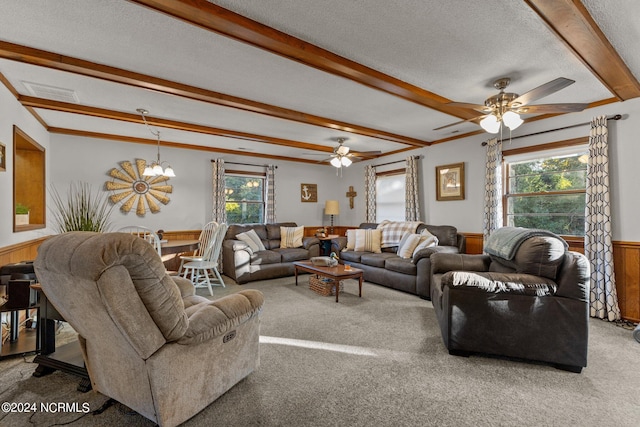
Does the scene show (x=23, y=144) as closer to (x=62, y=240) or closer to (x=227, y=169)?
(x=227, y=169)

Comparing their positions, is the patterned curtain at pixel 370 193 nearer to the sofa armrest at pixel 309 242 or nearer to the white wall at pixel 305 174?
the white wall at pixel 305 174

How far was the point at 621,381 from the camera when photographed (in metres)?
2.08

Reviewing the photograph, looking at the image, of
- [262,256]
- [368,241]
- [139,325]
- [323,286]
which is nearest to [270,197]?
[262,256]

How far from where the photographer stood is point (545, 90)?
7.85 ft

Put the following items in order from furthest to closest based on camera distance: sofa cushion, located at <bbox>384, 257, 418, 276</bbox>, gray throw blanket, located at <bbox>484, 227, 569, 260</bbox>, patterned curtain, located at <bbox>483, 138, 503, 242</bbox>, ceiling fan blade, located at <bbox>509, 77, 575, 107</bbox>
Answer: patterned curtain, located at <bbox>483, 138, 503, 242</bbox>
sofa cushion, located at <bbox>384, 257, 418, 276</bbox>
gray throw blanket, located at <bbox>484, 227, 569, 260</bbox>
ceiling fan blade, located at <bbox>509, 77, 575, 107</bbox>

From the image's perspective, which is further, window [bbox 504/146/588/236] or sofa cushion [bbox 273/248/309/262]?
sofa cushion [bbox 273/248/309/262]

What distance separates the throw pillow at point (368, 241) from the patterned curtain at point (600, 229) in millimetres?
2792

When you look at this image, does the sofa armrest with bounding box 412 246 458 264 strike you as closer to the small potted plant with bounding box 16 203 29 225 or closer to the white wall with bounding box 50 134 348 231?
the white wall with bounding box 50 134 348 231

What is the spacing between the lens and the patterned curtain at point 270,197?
6.41 metres

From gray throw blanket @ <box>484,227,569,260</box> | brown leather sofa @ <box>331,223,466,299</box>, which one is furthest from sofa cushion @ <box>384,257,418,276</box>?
gray throw blanket @ <box>484,227,569,260</box>

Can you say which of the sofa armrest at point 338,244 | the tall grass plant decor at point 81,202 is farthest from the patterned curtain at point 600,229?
the tall grass plant decor at point 81,202

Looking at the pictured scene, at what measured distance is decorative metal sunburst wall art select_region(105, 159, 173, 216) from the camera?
4.98 metres

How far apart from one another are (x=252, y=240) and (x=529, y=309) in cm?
418

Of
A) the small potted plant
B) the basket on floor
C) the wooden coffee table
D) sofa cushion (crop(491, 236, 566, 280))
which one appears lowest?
the basket on floor
